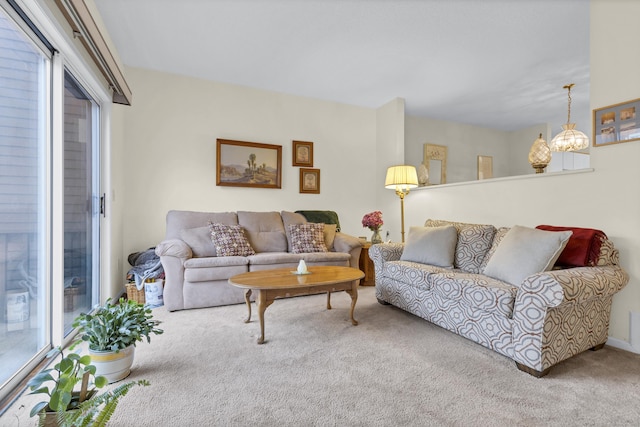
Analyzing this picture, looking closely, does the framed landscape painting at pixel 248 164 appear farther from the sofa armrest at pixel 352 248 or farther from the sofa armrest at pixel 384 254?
the sofa armrest at pixel 384 254

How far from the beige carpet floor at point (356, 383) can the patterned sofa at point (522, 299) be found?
14 centimetres

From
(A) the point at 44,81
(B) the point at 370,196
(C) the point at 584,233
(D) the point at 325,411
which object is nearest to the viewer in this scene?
(D) the point at 325,411

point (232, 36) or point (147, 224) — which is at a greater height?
point (232, 36)

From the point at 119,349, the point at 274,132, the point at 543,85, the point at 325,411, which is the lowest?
the point at 325,411

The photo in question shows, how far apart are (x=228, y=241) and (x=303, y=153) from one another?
75.0 inches

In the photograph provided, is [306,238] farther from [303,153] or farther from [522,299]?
[522,299]

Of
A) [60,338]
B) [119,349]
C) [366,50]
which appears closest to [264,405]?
[119,349]

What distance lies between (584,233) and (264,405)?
237 cm

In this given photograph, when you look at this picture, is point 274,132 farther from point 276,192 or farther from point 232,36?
point 232,36

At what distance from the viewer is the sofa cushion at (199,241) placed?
3.37m

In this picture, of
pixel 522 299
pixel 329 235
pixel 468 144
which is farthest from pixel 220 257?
pixel 468 144

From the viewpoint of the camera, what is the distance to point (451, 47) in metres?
3.24

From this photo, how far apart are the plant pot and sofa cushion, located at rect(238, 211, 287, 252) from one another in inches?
80.2

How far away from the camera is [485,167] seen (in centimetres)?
604
